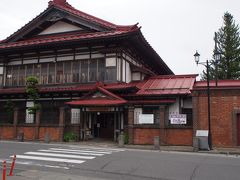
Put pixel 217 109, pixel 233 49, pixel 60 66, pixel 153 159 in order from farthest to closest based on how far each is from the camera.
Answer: pixel 233 49
pixel 60 66
pixel 217 109
pixel 153 159

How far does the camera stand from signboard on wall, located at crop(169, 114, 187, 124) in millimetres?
20450

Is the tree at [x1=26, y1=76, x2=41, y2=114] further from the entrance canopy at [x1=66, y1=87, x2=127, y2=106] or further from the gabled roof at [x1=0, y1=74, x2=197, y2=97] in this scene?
the entrance canopy at [x1=66, y1=87, x2=127, y2=106]

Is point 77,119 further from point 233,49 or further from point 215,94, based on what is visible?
point 233,49

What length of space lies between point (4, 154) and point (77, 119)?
919cm

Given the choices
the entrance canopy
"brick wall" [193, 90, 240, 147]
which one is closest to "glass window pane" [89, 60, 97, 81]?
the entrance canopy

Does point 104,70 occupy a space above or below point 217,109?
above

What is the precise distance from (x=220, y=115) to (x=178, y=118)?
2.82m

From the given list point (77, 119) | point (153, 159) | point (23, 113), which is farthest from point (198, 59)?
point (23, 113)

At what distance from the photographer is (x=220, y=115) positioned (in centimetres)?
1955

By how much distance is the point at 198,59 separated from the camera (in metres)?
19.9

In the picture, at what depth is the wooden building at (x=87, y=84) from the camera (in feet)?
70.0

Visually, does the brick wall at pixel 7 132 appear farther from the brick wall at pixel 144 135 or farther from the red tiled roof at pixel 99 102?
the brick wall at pixel 144 135

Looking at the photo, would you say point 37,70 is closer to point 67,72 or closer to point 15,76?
point 15,76

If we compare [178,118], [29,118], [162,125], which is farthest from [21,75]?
[178,118]
